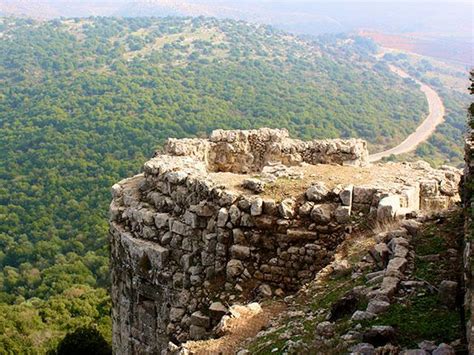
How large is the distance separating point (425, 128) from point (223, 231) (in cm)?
7984

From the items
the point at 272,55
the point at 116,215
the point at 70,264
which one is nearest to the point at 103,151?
the point at 70,264

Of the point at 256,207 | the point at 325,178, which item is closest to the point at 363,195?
the point at 325,178

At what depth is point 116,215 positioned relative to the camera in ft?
36.1

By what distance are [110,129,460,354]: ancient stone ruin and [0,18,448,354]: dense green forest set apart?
15.6 m

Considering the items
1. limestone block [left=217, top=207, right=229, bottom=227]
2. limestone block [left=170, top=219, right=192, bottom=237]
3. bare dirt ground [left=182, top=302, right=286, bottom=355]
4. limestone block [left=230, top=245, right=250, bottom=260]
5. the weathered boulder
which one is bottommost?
bare dirt ground [left=182, top=302, right=286, bottom=355]

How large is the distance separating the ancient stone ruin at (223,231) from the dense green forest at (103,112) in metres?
15.6

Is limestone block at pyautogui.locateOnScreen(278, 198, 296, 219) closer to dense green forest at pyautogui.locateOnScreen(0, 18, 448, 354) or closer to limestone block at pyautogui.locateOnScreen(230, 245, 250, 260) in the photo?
limestone block at pyautogui.locateOnScreen(230, 245, 250, 260)

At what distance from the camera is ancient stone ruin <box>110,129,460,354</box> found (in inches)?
361

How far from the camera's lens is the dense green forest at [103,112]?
4253 centimetres

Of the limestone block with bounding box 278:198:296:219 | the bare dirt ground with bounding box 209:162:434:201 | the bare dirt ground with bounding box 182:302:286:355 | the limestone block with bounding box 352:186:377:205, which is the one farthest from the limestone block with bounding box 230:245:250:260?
the limestone block with bounding box 352:186:377:205

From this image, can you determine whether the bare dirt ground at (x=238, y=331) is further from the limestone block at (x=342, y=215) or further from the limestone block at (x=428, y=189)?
the limestone block at (x=428, y=189)

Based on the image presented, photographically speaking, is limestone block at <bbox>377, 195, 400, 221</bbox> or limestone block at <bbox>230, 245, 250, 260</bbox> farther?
limestone block at <bbox>230, 245, 250, 260</bbox>

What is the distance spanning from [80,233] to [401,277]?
1801 inches

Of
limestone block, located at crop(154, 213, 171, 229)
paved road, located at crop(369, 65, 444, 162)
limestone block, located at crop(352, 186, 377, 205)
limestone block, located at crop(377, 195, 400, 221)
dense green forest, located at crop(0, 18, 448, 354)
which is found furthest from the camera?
paved road, located at crop(369, 65, 444, 162)
